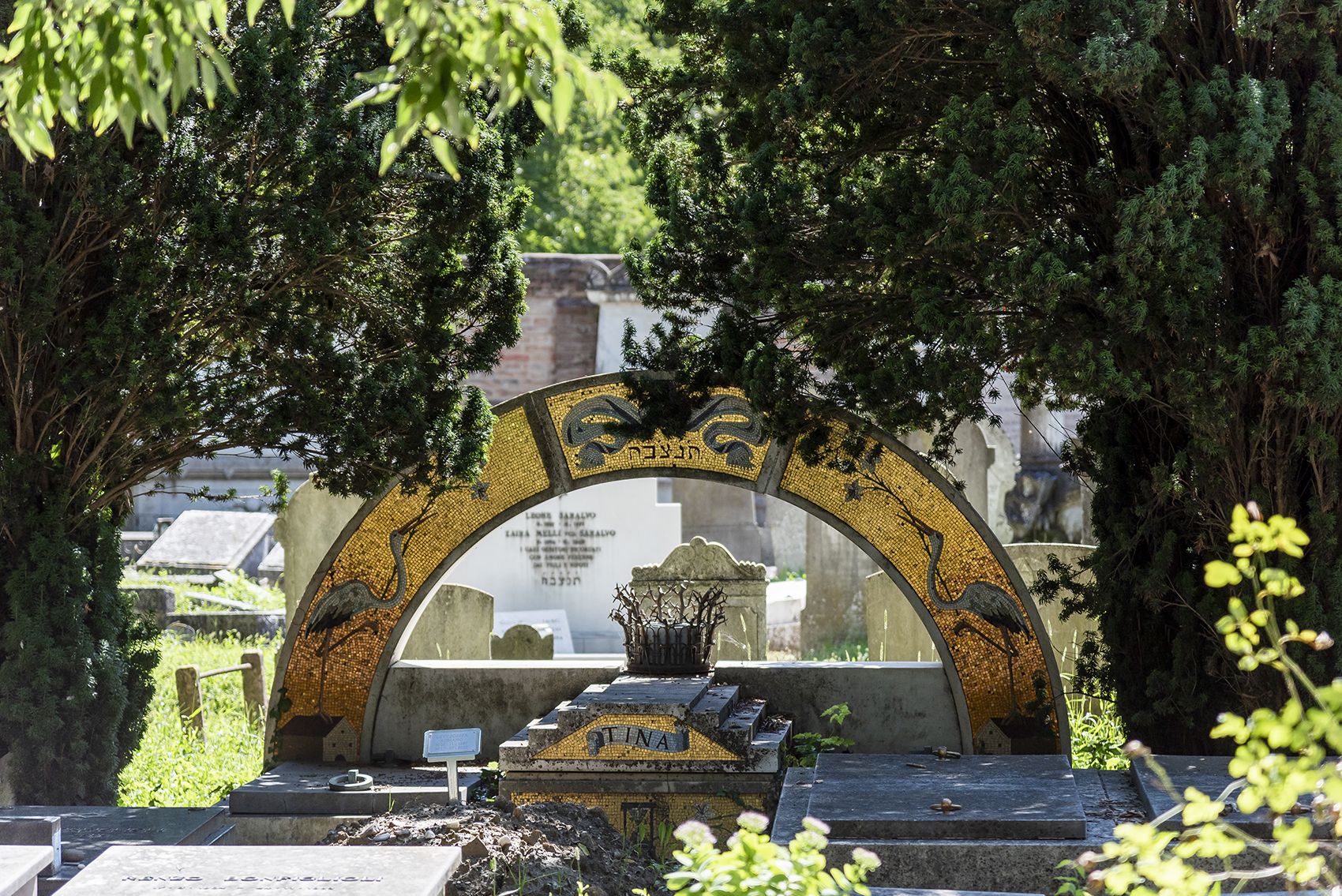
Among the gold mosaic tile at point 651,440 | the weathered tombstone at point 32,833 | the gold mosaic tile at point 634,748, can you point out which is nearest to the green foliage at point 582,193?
the gold mosaic tile at point 651,440

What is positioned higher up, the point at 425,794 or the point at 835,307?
the point at 835,307

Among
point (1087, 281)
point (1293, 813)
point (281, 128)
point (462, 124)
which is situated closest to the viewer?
point (462, 124)

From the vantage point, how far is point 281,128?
7051 mm

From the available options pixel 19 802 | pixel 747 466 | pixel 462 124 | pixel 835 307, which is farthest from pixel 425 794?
pixel 462 124

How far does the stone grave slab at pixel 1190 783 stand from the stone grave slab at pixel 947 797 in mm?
272

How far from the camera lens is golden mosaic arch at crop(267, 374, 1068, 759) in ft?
26.9

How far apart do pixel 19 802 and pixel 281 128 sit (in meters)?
3.54

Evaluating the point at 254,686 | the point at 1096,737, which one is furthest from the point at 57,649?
the point at 1096,737

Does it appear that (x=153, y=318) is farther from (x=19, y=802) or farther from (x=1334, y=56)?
(x=1334, y=56)

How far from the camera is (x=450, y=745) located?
6750 mm

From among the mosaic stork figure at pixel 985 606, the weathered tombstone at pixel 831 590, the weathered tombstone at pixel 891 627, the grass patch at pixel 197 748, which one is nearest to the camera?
the mosaic stork figure at pixel 985 606

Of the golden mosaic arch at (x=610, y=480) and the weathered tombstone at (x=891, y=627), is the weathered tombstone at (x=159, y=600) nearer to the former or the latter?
the golden mosaic arch at (x=610, y=480)

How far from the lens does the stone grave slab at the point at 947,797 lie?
200 inches

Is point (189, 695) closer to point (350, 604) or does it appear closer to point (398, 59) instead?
point (350, 604)
